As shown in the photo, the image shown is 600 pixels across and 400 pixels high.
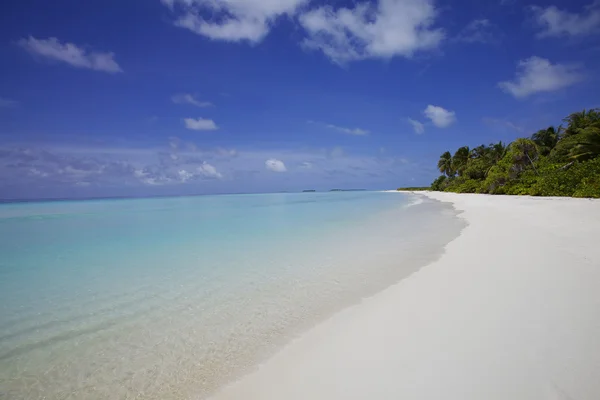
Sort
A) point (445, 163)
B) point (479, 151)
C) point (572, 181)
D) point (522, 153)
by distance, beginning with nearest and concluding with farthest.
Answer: point (572, 181) → point (522, 153) → point (479, 151) → point (445, 163)

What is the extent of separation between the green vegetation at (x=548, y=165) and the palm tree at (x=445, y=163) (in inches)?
515

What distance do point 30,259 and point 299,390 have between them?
36.4 feet

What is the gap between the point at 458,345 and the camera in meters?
3.04

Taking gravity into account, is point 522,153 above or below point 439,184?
above

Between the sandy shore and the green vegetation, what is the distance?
23.2 meters

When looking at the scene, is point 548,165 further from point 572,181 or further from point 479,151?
point 479,151

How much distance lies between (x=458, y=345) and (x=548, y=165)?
Answer: 35.8m

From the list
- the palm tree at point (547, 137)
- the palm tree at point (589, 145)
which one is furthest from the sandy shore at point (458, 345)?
the palm tree at point (547, 137)

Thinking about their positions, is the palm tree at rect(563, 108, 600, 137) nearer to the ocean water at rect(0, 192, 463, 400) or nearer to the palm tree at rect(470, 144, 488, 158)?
the palm tree at rect(470, 144, 488, 158)

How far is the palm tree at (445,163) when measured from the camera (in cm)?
7506

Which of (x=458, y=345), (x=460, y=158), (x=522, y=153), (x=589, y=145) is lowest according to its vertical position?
(x=458, y=345)

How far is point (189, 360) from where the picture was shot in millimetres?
3385

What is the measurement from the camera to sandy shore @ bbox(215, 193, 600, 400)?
2447 mm

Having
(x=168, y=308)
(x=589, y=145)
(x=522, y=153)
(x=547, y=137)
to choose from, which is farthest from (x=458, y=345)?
(x=547, y=137)
